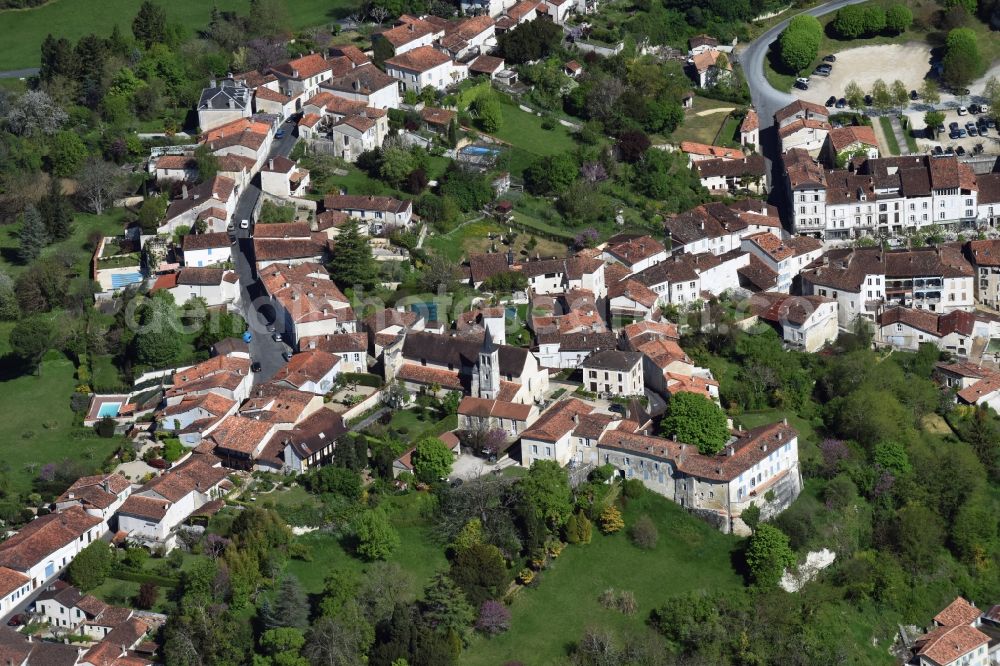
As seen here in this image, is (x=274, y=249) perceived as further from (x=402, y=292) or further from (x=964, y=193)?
(x=964, y=193)

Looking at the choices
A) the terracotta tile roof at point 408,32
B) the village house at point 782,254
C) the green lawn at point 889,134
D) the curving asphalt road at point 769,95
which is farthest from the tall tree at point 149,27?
the green lawn at point 889,134

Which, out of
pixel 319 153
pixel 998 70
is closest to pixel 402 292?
pixel 319 153

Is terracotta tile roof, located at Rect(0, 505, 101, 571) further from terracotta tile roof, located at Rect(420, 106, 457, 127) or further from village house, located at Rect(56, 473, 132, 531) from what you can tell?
terracotta tile roof, located at Rect(420, 106, 457, 127)

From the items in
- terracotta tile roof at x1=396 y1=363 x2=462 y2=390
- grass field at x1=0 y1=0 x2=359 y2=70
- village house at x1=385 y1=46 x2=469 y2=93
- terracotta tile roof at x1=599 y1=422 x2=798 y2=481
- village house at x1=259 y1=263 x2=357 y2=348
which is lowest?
terracotta tile roof at x1=599 y1=422 x2=798 y2=481

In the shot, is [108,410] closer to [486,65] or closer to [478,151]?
[478,151]

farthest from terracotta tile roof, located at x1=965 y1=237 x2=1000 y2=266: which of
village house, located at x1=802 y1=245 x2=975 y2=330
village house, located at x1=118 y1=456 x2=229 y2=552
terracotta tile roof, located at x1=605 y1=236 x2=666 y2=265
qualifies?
village house, located at x1=118 y1=456 x2=229 y2=552

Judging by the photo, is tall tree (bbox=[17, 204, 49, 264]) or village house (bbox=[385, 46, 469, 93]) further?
village house (bbox=[385, 46, 469, 93])
